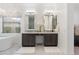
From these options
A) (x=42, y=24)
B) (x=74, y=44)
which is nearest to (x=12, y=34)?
(x=42, y=24)

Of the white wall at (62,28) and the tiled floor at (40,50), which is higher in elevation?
the white wall at (62,28)

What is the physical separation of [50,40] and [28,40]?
17.6 inches

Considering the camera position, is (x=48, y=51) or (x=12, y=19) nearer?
(x=48, y=51)

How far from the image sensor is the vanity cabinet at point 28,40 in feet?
7.14

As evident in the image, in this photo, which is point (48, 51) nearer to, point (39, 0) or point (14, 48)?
point (14, 48)

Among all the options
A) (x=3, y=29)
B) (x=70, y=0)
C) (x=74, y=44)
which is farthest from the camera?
(x=3, y=29)

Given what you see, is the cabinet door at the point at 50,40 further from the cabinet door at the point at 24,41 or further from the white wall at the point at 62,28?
the cabinet door at the point at 24,41

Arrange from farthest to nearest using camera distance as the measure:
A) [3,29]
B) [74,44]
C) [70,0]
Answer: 1. [3,29]
2. [74,44]
3. [70,0]

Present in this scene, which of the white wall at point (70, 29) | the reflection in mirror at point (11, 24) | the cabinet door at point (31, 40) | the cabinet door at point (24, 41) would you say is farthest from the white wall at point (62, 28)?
the reflection in mirror at point (11, 24)

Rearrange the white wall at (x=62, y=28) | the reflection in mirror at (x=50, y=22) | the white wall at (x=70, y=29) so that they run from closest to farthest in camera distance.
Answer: the white wall at (x=70, y=29) < the white wall at (x=62, y=28) < the reflection in mirror at (x=50, y=22)

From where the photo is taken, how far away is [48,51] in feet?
6.81

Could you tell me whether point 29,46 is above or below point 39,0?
below

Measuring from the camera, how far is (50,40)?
92.0 inches

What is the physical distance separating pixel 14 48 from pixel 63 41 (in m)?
0.93
